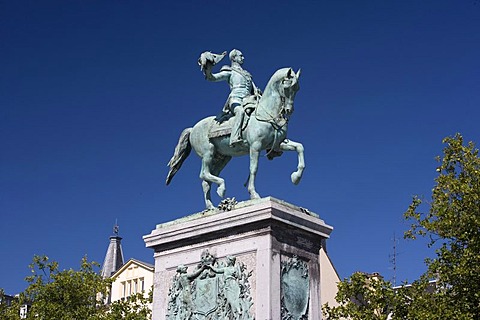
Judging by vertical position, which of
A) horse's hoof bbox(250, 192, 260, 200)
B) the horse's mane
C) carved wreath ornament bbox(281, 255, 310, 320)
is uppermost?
the horse's mane

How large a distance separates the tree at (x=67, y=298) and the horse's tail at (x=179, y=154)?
57.2ft

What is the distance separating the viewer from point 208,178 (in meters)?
15.1

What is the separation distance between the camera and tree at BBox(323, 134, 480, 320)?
995 inches

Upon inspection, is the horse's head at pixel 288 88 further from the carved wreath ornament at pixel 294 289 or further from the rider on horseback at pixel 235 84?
the carved wreath ornament at pixel 294 289

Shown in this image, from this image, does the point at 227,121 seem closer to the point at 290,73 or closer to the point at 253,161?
the point at 253,161

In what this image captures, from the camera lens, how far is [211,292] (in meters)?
13.3

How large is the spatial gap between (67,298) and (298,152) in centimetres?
2268

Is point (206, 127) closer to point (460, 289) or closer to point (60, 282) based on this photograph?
point (460, 289)

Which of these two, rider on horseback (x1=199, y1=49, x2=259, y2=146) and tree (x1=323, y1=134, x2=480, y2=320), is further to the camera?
tree (x1=323, y1=134, x2=480, y2=320)

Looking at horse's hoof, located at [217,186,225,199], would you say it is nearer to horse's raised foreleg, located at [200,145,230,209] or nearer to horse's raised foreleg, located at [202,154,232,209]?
horse's raised foreleg, located at [200,145,230,209]

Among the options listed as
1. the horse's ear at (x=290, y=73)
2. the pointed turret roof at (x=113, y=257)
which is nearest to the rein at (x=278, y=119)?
the horse's ear at (x=290, y=73)

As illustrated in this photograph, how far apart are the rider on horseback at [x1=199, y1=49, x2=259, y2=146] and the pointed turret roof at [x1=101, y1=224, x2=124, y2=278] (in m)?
52.2

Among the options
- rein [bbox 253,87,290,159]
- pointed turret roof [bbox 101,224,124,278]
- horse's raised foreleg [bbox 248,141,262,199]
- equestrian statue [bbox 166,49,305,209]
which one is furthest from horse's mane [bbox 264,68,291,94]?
pointed turret roof [bbox 101,224,124,278]

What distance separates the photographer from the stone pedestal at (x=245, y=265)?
12789 millimetres
